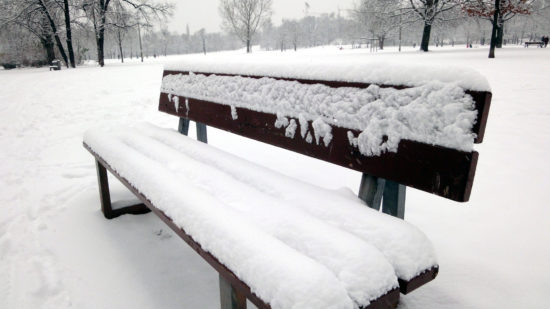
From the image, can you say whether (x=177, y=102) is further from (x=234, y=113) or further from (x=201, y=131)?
(x=234, y=113)

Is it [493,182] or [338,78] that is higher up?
[338,78]

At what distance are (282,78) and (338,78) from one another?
41 cm

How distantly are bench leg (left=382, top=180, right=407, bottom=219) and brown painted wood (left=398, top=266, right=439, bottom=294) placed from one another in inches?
18.8

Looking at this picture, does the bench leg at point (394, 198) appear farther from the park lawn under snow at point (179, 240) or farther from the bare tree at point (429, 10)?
the bare tree at point (429, 10)

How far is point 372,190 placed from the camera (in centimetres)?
152

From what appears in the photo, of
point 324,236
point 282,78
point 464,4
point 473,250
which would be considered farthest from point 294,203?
point 464,4

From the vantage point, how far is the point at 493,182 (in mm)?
3041

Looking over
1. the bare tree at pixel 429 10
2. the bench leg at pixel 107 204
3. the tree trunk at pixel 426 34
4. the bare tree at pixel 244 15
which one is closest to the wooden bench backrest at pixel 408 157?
the bench leg at pixel 107 204

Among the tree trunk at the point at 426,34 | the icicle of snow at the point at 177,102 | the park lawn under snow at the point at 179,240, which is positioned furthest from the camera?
the tree trunk at the point at 426,34

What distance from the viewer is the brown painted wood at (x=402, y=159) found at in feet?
3.70

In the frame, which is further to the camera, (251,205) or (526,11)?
(526,11)

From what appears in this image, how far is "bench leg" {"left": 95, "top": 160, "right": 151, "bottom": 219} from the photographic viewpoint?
269 cm

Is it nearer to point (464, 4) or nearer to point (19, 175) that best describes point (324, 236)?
point (19, 175)

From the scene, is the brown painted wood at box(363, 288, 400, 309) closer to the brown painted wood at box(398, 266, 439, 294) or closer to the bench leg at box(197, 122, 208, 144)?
the brown painted wood at box(398, 266, 439, 294)
